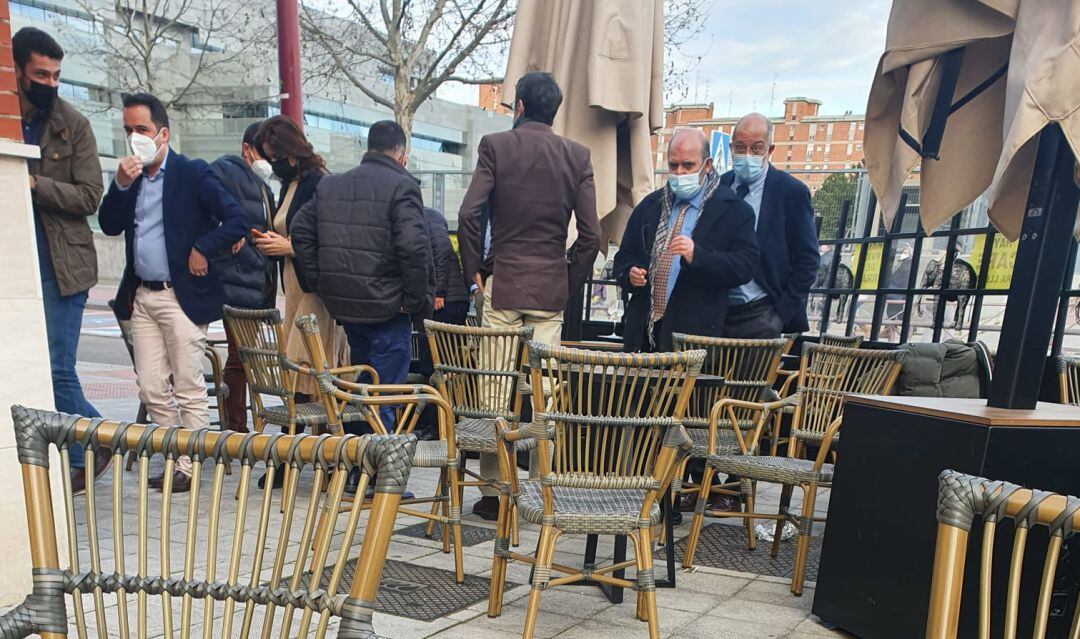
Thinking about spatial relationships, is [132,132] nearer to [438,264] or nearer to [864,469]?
[438,264]

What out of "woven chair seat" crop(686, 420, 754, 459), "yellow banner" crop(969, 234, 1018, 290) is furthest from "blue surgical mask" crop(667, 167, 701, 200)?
"yellow banner" crop(969, 234, 1018, 290)

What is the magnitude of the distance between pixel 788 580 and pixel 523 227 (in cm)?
211

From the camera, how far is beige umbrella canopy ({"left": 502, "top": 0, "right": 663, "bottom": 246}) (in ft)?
14.1

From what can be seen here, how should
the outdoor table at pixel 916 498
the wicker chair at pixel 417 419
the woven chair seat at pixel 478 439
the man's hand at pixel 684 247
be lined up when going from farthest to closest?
the man's hand at pixel 684 247 < the woven chair seat at pixel 478 439 < the wicker chair at pixel 417 419 < the outdoor table at pixel 916 498

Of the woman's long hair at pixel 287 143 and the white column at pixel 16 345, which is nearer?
the white column at pixel 16 345

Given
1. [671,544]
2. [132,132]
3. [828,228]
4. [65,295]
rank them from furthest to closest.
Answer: [828,228]
[132,132]
[65,295]
[671,544]

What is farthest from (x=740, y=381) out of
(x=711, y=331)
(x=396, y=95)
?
(x=396, y=95)

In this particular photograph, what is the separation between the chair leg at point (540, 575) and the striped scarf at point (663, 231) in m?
1.99

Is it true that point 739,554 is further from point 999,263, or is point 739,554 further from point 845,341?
point 999,263

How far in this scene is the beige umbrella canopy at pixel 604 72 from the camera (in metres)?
4.30

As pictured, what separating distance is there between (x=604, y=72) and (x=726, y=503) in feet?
8.32

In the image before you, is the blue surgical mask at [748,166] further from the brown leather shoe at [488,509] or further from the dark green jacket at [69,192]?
the dark green jacket at [69,192]

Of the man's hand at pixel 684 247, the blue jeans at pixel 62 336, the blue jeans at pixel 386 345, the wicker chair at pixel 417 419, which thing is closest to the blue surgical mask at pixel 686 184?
the man's hand at pixel 684 247

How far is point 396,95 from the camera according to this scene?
1753 cm
